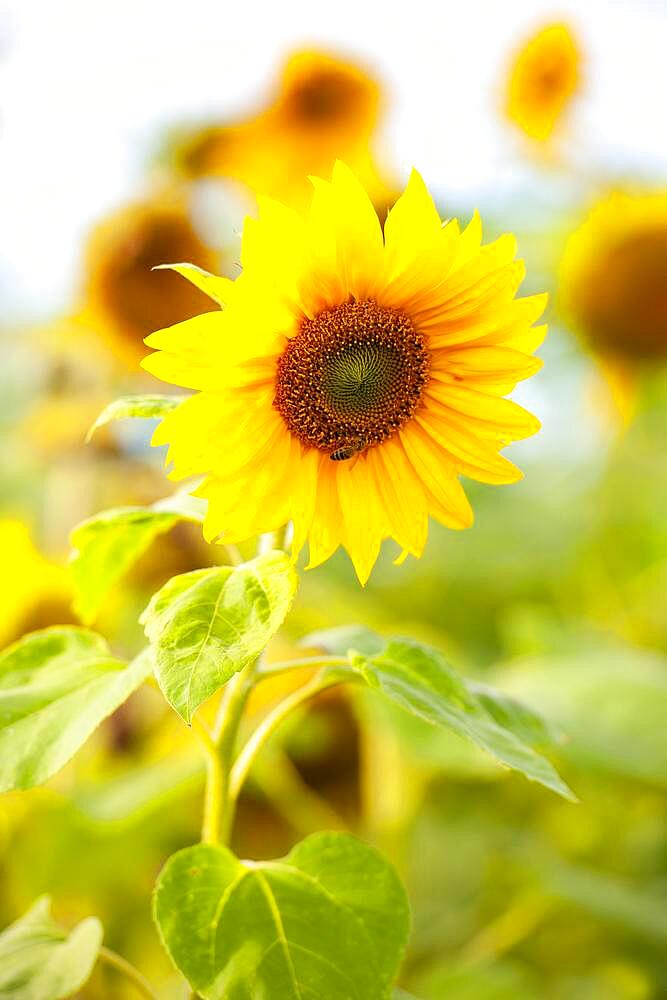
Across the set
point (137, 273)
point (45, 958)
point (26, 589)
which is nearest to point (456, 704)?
point (45, 958)

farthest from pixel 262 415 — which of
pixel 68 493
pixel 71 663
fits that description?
pixel 68 493

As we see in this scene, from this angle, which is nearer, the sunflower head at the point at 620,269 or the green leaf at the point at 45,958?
the green leaf at the point at 45,958

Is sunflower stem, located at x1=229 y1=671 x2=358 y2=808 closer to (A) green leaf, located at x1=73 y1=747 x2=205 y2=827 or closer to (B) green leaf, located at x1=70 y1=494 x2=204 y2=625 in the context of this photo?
(B) green leaf, located at x1=70 y1=494 x2=204 y2=625

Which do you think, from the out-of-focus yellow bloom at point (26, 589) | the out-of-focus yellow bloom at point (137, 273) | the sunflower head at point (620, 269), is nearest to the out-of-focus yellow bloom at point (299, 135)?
the out-of-focus yellow bloom at point (137, 273)

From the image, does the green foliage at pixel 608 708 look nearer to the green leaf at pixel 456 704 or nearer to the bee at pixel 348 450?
the green leaf at pixel 456 704

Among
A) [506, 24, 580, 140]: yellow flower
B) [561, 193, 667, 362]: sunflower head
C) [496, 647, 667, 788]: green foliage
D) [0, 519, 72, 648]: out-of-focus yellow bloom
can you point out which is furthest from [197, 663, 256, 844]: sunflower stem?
[506, 24, 580, 140]: yellow flower

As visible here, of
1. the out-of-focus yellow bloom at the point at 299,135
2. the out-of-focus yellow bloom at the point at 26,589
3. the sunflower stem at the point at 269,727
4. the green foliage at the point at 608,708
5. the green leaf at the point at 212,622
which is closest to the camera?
the green leaf at the point at 212,622
